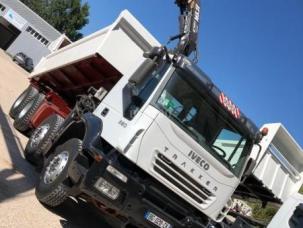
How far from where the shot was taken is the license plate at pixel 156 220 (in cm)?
615

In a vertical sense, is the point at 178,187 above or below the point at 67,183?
above

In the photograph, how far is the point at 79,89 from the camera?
9930 millimetres

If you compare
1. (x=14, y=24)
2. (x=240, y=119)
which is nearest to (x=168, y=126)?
(x=240, y=119)

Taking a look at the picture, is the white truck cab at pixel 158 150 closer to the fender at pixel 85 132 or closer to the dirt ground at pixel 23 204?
the fender at pixel 85 132

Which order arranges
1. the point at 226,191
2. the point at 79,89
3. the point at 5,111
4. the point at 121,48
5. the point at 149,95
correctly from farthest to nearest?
the point at 5,111 < the point at 79,89 < the point at 121,48 < the point at 226,191 < the point at 149,95

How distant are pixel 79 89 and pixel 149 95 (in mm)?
3831

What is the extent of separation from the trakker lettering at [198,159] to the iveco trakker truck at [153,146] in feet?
0.05

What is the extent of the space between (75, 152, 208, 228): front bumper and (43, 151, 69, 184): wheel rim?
0.86 metres

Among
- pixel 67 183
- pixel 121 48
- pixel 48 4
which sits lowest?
pixel 67 183

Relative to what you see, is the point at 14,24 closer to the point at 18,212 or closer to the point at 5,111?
the point at 5,111

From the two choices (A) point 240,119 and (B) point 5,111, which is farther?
(B) point 5,111

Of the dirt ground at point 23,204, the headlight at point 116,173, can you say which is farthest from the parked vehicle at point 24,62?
the headlight at point 116,173

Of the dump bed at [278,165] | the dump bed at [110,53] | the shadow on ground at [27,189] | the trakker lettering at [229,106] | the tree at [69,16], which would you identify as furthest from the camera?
the tree at [69,16]

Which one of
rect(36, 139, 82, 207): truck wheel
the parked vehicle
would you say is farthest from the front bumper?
the parked vehicle
